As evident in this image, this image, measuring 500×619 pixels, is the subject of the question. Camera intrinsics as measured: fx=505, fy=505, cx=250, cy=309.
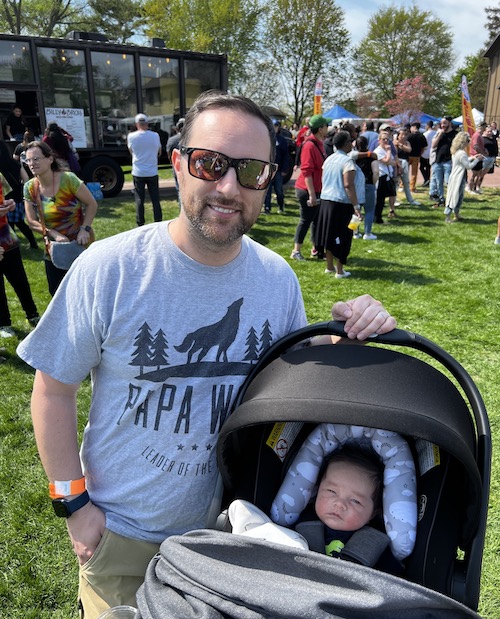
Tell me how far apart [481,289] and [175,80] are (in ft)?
33.6

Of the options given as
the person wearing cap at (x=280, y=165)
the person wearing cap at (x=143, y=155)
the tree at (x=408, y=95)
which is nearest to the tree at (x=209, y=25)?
the tree at (x=408, y=95)

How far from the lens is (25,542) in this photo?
2.78m

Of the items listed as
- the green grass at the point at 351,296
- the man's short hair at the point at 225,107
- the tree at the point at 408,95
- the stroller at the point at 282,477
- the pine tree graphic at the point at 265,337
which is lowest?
the green grass at the point at 351,296

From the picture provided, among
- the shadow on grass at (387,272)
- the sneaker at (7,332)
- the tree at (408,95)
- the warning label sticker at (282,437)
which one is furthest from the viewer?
the tree at (408,95)

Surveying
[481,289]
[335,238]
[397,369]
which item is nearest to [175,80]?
[335,238]

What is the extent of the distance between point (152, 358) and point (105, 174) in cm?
1270

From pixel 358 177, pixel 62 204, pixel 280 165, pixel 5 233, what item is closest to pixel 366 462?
pixel 62 204

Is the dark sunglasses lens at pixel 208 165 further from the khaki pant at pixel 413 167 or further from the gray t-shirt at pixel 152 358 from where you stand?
the khaki pant at pixel 413 167

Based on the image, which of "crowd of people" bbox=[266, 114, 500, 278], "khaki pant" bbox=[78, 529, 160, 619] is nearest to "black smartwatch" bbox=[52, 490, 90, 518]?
"khaki pant" bbox=[78, 529, 160, 619]

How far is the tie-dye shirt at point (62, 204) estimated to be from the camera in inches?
174

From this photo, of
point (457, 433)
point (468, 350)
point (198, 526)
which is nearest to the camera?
point (457, 433)

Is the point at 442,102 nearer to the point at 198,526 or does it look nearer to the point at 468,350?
the point at 468,350

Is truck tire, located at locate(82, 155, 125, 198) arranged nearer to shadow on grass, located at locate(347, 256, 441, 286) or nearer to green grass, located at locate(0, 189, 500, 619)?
green grass, located at locate(0, 189, 500, 619)

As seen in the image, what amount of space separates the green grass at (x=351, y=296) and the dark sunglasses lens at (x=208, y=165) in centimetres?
217
